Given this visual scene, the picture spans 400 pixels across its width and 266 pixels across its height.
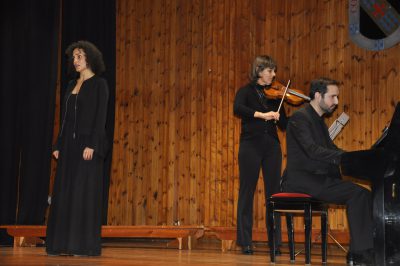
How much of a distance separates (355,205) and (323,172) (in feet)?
1.05

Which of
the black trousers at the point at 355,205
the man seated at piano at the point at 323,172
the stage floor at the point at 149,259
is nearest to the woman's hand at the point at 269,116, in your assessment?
the man seated at piano at the point at 323,172

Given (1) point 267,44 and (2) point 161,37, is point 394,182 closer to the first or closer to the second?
(1) point 267,44

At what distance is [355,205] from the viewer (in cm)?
426

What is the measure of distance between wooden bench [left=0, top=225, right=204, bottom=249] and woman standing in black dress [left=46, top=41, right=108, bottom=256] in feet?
5.72

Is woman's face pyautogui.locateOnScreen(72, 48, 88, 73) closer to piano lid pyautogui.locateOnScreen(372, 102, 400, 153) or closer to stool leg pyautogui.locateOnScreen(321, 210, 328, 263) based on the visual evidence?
stool leg pyautogui.locateOnScreen(321, 210, 328, 263)

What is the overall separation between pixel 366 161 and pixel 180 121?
4.92m

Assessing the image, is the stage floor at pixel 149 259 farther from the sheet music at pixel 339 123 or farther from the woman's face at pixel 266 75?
the woman's face at pixel 266 75

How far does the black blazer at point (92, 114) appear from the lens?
4.99 m

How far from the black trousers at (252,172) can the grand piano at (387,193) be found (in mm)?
2413

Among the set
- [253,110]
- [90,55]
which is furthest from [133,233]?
[90,55]

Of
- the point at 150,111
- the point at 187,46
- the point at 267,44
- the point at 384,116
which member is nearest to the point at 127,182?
the point at 150,111

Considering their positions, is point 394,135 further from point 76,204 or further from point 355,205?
point 76,204

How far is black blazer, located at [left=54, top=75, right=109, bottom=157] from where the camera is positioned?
4988 millimetres

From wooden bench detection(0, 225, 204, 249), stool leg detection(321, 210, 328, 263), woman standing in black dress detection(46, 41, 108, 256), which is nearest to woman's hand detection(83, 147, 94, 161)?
woman standing in black dress detection(46, 41, 108, 256)
